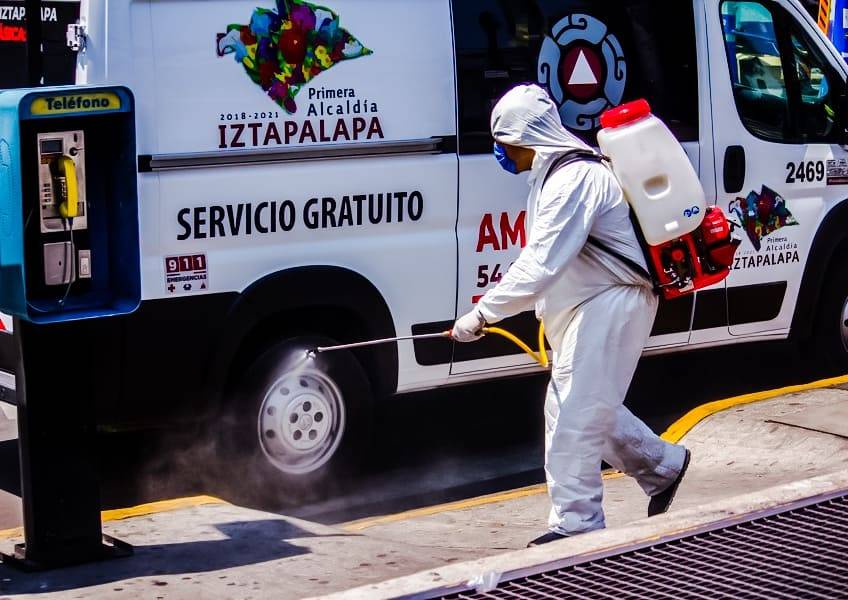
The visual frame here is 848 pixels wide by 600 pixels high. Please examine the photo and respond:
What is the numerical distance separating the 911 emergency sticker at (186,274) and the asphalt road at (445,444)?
0.85 metres

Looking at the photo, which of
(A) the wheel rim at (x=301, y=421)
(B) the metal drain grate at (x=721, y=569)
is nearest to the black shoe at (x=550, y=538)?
(B) the metal drain grate at (x=721, y=569)

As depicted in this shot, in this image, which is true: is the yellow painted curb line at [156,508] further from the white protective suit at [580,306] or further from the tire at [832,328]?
the tire at [832,328]

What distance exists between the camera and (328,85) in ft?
21.5

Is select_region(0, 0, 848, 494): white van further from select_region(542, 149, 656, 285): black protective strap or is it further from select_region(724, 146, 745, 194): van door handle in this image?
select_region(542, 149, 656, 285): black protective strap

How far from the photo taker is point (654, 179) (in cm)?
528

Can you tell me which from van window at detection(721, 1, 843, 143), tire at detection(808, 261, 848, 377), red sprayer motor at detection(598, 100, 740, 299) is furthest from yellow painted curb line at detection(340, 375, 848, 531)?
red sprayer motor at detection(598, 100, 740, 299)

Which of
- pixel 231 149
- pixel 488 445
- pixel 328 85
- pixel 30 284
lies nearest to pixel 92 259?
pixel 30 284

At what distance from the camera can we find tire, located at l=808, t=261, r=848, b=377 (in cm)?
861

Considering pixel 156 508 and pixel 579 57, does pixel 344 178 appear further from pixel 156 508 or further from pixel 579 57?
pixel 156 508

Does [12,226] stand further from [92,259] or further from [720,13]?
[720,13]

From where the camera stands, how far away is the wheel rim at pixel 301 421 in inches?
262

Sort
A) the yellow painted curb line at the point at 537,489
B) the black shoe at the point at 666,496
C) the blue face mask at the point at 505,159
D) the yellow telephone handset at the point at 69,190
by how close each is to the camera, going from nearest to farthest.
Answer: the yellow telephone handset at the point at 69,190
the blue face mask at the point at 505,159
the black shoe at the point at 666,496
the yellow painted curb line at the point at 537,489

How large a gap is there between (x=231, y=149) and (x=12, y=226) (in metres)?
1.52

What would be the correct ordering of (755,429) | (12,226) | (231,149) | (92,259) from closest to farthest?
(12,226) → (92,259) → (231,149) → (755,429)
